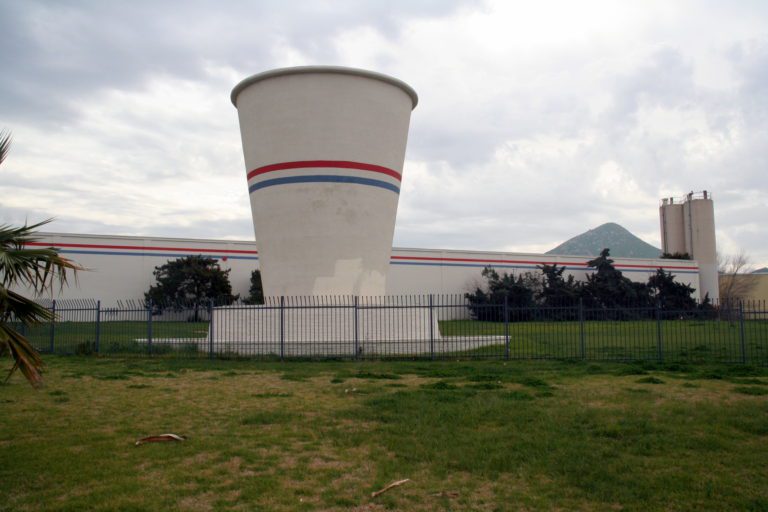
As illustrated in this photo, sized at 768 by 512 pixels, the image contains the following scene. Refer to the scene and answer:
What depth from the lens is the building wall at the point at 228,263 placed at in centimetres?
3475

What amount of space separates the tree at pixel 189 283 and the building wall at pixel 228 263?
1605 mm

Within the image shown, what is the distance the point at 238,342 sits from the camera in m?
18.4

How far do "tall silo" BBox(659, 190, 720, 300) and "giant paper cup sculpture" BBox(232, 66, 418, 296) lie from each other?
40.9m

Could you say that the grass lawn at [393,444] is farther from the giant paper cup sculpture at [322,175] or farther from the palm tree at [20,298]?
the giant paper cup sculpture at [322,175]

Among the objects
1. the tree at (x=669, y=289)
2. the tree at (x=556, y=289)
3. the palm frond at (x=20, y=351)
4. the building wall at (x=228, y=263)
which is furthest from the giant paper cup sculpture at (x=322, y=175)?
the tree at (x=669, y=289)

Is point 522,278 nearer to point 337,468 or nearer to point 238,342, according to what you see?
point 238,342

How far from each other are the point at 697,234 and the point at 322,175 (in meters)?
44.8

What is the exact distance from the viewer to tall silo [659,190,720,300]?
52.3 m

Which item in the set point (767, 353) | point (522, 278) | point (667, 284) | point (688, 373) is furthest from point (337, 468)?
point (667, 284)

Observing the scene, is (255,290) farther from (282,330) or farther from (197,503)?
(197,503)

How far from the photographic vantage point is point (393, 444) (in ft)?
24.9

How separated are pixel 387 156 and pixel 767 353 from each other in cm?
1221

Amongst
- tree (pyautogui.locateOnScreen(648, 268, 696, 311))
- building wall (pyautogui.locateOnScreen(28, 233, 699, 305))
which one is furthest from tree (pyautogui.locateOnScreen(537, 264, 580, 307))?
tree (pyautogui.locateOnScreen(648, 268, 696, 311))

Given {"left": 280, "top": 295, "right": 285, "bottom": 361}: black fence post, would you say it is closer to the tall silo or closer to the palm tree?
the palm tree
